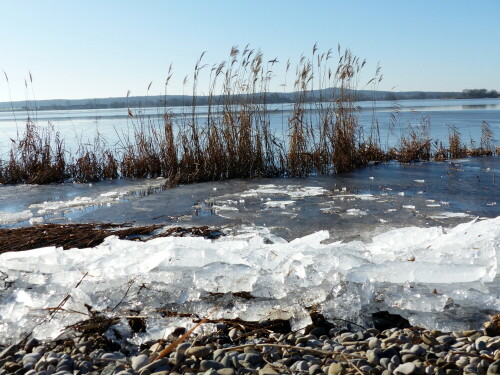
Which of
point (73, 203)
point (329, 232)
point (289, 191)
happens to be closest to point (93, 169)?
point (73, 203)

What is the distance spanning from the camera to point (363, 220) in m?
4.16

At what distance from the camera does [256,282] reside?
2.41 m

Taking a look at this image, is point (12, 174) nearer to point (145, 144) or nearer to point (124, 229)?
point (145, 144)

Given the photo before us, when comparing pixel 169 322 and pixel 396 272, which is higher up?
pixel 396 272

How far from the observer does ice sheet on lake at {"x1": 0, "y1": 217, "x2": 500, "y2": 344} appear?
225 cm

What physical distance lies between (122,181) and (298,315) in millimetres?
5202

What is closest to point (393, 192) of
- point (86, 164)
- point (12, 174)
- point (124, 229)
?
point (124, 229)

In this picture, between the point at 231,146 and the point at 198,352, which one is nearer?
the point at 198,352

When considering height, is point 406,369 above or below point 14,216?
above

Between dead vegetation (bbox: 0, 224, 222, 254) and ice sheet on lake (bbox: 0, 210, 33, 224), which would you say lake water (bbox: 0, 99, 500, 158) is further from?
dead vegetation (bbox: 0, 224, 222, 254)

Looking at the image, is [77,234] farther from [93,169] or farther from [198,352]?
[93,169]

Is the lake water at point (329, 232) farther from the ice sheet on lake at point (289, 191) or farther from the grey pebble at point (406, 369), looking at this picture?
the grey pebble at point (406, 369)

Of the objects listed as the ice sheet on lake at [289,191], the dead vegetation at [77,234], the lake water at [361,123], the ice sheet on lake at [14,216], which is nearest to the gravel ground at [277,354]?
the dead vegetation at [77,234]

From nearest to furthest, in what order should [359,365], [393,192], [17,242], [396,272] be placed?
[359,365] < [396,272] < [17,242] < [393,192]
